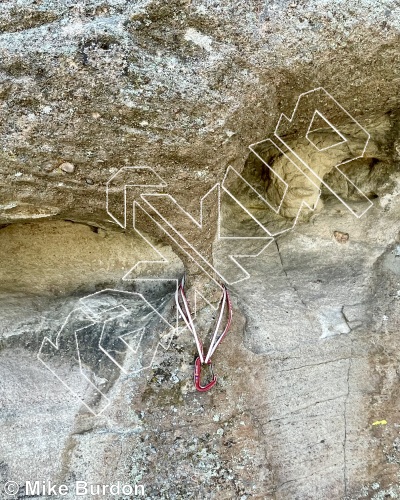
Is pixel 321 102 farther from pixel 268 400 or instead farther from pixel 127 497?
pixel 127 497

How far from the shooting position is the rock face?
41.8 inches

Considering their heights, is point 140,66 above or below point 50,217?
above

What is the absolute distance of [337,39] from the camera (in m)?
1.08

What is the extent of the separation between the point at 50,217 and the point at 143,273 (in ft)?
1.26

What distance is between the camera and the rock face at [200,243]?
3.48 feet

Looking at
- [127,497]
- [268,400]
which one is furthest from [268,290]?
[127,497]

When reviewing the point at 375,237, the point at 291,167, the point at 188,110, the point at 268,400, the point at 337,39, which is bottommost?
the point at 268,400

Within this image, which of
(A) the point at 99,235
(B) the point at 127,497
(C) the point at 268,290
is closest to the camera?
(B) the point at 127,497
